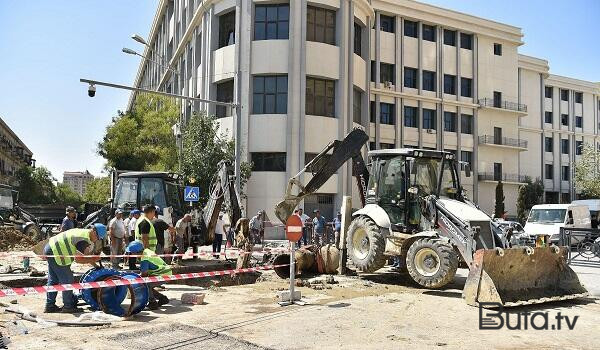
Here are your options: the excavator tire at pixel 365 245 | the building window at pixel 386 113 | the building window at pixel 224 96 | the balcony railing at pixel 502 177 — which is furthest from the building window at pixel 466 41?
the excavator tire at pixel 365 245

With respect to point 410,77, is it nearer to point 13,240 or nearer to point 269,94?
point 269,94

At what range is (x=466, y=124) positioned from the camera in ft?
164

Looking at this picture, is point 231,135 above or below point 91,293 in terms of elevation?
above

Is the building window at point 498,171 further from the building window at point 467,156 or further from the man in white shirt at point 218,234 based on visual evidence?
the man in white shirt at point 218,234

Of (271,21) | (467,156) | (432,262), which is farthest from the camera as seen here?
(467,156)

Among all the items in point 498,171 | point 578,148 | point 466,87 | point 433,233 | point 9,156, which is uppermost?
point 466,87

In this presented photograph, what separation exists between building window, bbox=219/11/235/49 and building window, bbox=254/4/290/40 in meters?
2.17

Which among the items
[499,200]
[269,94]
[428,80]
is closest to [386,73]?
[428,80]

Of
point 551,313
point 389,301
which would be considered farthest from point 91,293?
point 551,313

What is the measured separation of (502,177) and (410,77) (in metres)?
13.8

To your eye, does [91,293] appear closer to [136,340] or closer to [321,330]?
[136,340]

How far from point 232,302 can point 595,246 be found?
14.8m

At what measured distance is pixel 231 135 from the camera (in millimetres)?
33875

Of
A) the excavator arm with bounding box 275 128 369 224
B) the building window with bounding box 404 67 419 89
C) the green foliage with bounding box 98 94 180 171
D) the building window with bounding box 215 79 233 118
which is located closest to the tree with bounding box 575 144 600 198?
the building window with bounding box 404 67 419 89
